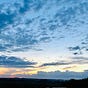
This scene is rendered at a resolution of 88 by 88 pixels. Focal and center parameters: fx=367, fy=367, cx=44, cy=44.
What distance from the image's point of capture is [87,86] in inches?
7333

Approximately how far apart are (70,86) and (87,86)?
30.2ft

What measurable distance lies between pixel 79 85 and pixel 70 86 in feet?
32.5

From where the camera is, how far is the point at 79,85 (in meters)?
198

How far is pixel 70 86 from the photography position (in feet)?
624

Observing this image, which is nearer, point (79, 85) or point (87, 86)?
point (87, 86)

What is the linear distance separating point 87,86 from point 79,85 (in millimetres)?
12493
